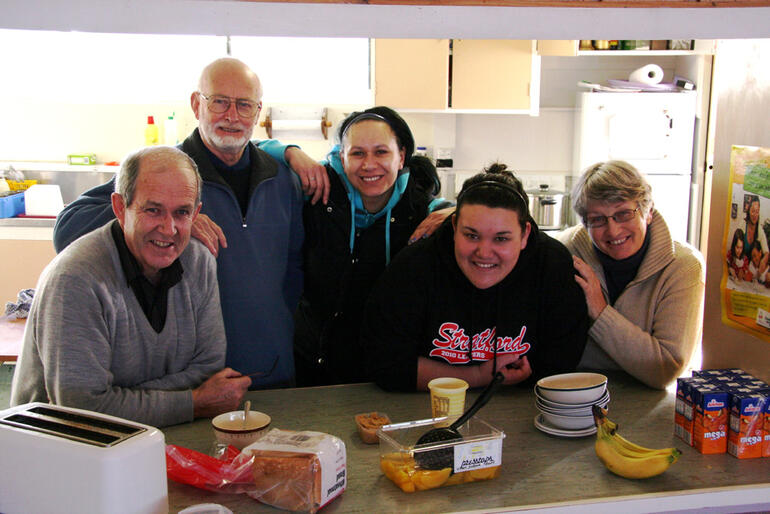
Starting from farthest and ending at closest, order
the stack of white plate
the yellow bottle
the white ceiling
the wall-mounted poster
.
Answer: the yellow bottle
the wall-mounted poster
the stack of white plate
the white ceiling

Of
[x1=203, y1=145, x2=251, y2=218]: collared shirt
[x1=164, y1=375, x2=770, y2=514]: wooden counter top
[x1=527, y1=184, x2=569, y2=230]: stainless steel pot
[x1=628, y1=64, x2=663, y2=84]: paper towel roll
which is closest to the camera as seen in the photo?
[x1=164, y1=375, x2=770, y2=514]: wooden counter top

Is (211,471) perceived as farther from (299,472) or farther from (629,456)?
(629,456)

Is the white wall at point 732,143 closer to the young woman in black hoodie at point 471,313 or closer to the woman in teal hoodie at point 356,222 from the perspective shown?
the young woman in black hoodie at point 471,313

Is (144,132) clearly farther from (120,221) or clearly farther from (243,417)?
(243,417)

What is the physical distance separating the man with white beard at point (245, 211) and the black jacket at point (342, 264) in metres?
0.07

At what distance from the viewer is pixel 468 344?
6.82ft

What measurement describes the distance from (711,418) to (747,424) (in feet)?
0.25

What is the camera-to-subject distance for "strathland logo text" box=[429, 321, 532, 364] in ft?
6.81

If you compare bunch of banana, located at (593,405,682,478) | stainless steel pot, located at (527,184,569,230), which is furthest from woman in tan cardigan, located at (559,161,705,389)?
stainless steel pot, located at (527,184,569,230)

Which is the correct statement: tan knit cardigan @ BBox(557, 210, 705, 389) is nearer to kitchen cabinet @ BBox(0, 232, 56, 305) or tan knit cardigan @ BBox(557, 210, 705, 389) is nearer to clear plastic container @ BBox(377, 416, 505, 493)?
clear plastic container @ BBox(377, 416, 505, 493)

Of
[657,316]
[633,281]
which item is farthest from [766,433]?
[633,281]

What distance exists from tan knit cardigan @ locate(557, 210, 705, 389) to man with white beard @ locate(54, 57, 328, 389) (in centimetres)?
100

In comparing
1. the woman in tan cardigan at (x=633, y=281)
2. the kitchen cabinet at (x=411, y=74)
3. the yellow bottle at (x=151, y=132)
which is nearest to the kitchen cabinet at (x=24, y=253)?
the yellow bottle at (x=151, y=132)

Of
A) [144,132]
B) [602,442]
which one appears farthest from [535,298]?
[144,132]
